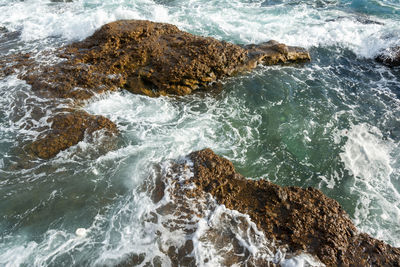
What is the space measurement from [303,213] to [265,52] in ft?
19.5

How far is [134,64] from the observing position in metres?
7.05

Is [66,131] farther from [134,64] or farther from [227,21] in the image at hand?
[227,21]

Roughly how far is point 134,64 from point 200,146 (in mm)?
3158

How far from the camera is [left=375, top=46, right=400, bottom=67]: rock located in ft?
28.9

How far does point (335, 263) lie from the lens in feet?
10.7

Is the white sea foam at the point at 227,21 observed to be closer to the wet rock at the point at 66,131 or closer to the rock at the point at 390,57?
the rock at the point at 390,57

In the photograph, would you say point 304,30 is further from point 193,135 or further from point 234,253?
point 234,253

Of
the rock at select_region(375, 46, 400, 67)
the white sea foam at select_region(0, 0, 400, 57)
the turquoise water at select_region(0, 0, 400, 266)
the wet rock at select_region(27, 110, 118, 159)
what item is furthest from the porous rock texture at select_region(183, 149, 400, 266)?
the rock at select_region(375, 46, 400, 67)

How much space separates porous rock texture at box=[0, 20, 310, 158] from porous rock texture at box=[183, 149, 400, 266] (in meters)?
3.22

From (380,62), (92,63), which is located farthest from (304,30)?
(92,63)

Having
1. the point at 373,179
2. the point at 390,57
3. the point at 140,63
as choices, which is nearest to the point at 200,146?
the point at 140,63

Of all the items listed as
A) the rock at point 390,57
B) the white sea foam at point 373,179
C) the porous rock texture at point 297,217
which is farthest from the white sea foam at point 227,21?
the porous rock texture at point 297,217

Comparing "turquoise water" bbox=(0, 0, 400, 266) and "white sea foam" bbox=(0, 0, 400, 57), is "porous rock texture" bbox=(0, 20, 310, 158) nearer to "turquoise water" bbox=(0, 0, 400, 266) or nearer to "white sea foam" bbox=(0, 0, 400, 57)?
"turquoise water" bbox=(0, 0, 400, 266)

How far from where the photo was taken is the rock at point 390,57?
880 centimetres
